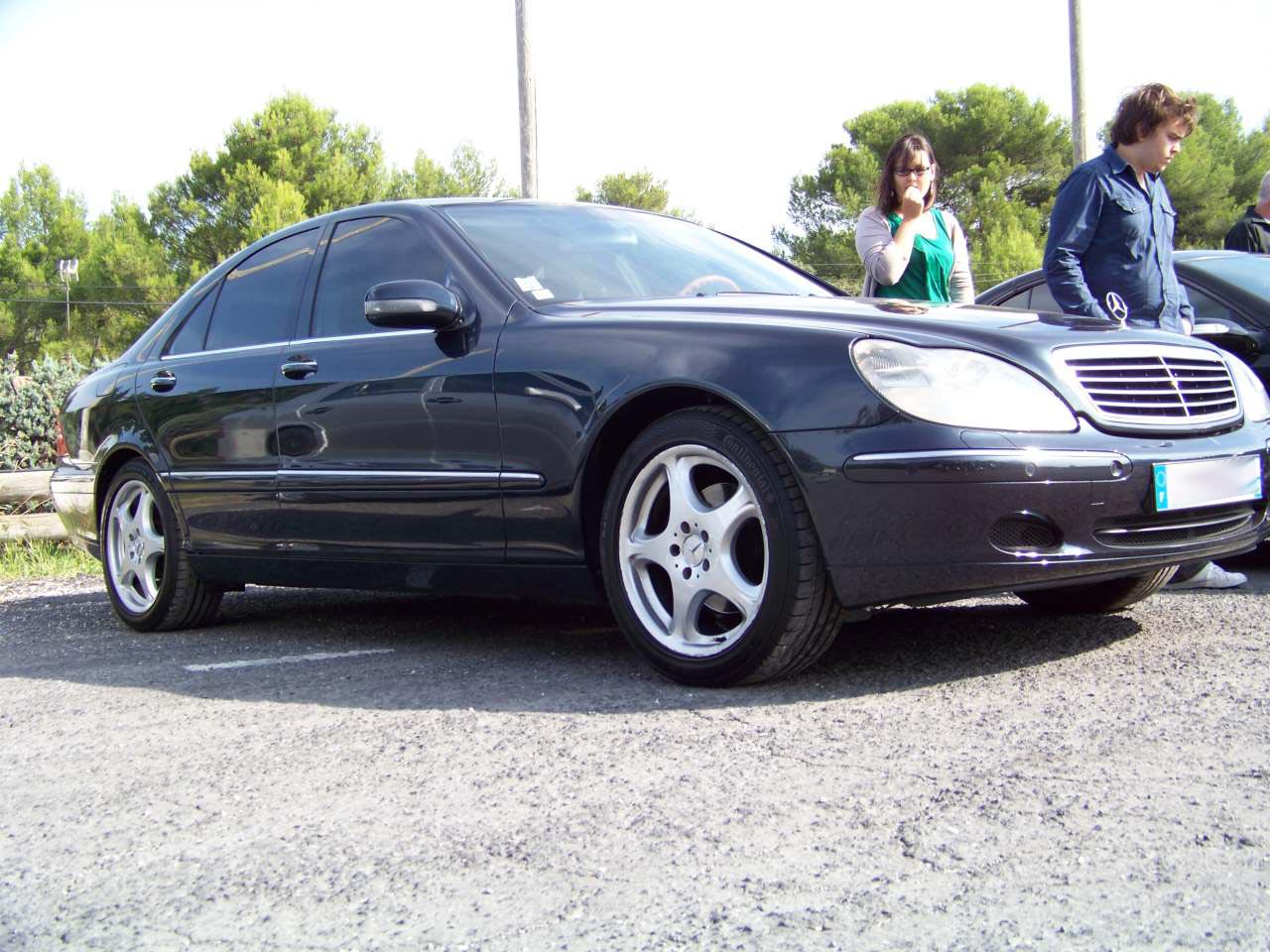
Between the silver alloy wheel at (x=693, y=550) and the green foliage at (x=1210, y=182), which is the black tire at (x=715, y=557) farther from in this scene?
the green foliage at (x=1210, y=182)

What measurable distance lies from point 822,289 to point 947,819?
284 centimetres

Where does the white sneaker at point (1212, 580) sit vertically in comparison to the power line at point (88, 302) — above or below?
below

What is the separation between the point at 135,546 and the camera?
5.78m

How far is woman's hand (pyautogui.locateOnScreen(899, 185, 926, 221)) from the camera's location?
5699 millimetres

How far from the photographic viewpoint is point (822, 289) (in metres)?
5.03

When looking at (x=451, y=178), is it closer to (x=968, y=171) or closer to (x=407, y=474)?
(x=968, y=171)

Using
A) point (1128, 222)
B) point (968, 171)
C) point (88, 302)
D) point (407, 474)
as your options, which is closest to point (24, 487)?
point (407, 474)

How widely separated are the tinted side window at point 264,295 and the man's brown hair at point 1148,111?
10.2 ft

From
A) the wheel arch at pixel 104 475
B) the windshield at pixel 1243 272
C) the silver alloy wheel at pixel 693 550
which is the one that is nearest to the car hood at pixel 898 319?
the silver alloy wheel at pixel 693 550

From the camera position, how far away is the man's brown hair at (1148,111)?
5457 millimetres

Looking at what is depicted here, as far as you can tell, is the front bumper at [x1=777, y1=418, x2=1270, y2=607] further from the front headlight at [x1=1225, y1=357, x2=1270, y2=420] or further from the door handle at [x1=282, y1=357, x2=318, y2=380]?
the door handle at [x1=282, y1=357, x2=318, y2=380]

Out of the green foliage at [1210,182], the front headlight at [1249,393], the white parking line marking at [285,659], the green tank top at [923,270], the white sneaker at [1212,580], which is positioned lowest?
the white parking line marking at [285,659]

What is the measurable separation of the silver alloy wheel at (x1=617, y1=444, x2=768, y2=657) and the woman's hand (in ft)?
7.75

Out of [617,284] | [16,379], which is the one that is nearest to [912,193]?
[617,284]
